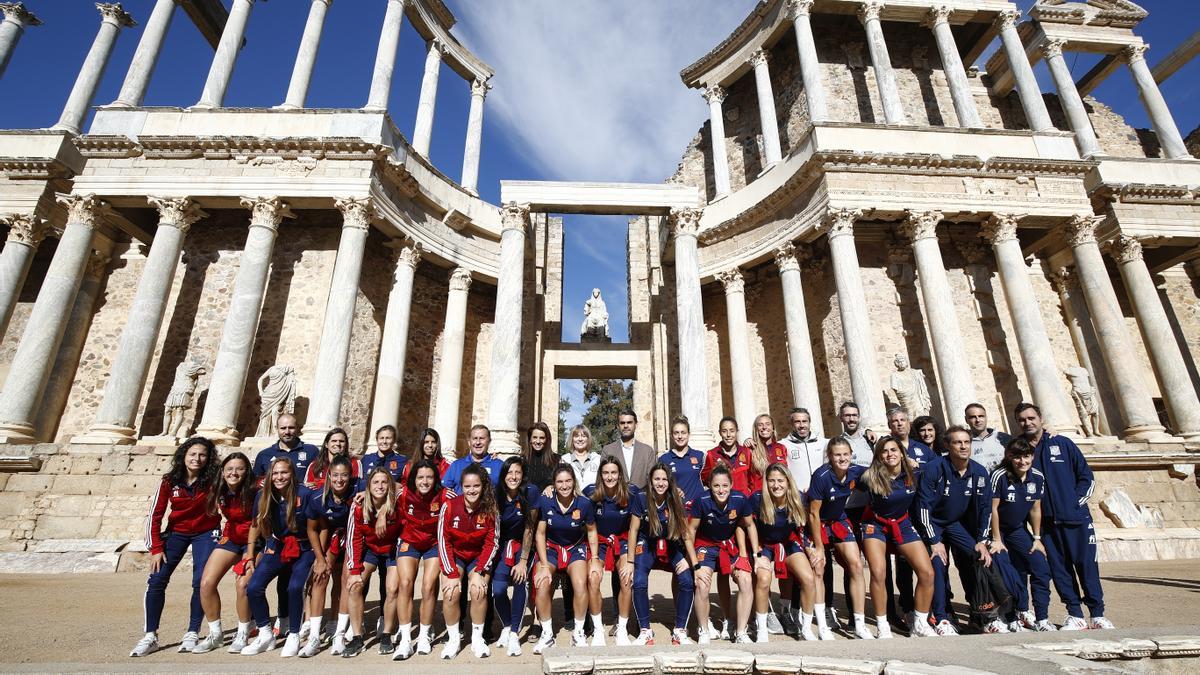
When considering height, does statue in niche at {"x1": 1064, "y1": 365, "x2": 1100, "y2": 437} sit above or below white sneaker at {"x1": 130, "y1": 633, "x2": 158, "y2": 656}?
above

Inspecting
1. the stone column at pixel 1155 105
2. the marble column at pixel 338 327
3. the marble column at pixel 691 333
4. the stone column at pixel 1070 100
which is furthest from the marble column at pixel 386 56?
the stone column at pixel 1155 105

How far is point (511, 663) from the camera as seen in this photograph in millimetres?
4043

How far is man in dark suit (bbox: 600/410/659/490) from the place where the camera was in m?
6.26

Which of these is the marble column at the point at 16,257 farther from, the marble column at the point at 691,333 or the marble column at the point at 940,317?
the marble column at the point at 940,317

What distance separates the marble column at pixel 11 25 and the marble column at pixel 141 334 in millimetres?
10438

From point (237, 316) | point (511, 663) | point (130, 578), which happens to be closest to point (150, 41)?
point (237, 316)

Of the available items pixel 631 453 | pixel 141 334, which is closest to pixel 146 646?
pixel 631 453

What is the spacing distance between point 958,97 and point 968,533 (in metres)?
15.1

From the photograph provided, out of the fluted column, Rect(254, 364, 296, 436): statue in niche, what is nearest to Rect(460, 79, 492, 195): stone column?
the fluted column

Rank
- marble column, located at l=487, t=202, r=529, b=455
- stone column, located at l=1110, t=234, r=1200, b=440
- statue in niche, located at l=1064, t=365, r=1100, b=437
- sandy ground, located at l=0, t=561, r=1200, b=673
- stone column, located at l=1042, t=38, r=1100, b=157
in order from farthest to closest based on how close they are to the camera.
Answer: stone column, located at l=1042, t=38, r=1100, b=157, stone column, located at l=1110, t=234, r=1200, b=440, statue in niche, located at l=1064, t=365, r=1100, b=437, marble column, located at l=487, t=202, r=529, b=455, sandy ground, located at l=0, t=561, r=1200, b=673

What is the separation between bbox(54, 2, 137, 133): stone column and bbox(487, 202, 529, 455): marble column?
12.8 m

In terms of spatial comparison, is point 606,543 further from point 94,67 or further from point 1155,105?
point 1155,105

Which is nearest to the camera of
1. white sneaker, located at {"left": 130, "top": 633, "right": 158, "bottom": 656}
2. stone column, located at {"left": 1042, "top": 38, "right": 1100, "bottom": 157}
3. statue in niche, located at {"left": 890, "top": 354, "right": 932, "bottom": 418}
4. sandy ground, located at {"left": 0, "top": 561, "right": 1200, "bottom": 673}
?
sandy ground, located at {"left": 0, "top": 561, "right": 1200, "bottom": 673}

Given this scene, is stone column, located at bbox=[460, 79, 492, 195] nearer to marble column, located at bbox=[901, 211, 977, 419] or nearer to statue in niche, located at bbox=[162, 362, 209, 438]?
statue in niche, located at bbox=[162, 362, 209, 438]
